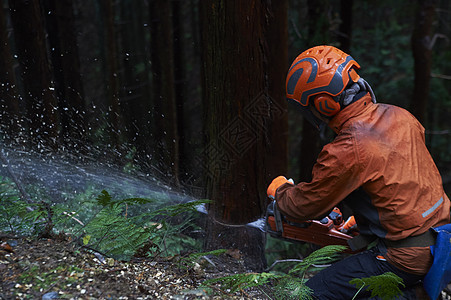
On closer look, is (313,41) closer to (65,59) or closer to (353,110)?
(65,59)

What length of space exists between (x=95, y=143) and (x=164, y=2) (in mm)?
3949

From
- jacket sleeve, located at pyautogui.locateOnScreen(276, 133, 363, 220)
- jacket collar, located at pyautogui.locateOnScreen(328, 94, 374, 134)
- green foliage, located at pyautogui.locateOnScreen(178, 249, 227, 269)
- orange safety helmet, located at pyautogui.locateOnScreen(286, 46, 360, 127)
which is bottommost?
green foliage, located at pyautogui.locateOnScreen(178, 249, 227, 269)

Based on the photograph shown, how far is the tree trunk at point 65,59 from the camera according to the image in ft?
21.7

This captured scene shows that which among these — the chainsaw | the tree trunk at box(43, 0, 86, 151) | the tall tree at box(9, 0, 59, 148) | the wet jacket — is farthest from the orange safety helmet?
the tree trunk at box(43, 0, 86, 151)

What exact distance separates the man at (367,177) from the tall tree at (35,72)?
4064mm

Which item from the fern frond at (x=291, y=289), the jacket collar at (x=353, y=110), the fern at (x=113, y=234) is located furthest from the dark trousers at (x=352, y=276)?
the fern at (x=113, y=234)

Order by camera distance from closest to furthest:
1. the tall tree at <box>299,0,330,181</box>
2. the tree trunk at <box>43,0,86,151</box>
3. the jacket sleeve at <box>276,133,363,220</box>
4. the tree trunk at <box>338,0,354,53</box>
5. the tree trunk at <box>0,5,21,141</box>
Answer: the jacket sleeve at <box>276,133,363,220</box>
the tree trunk at <box>0,5,21,141</box>
the tree trunk at <box>43,0,86,151</box>
the tall tree at <box>299,0,330,181</box>
the tree trunk at <box>338,0,354,53</box>

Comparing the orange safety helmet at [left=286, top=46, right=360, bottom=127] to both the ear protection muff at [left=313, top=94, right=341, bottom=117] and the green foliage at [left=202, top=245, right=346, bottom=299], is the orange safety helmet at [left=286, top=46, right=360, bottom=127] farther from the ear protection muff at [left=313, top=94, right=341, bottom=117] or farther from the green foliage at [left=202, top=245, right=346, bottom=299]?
the green foliage at [left=202, top=245, right=346, bottom=299]

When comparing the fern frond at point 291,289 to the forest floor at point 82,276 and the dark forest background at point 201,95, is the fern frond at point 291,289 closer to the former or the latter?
the forest floor at point 82,276

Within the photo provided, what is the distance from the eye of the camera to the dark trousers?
2.92 metres

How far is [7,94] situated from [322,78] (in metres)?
4.86

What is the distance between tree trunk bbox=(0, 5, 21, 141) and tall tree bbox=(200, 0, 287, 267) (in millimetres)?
3220

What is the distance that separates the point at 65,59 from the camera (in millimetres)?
7027

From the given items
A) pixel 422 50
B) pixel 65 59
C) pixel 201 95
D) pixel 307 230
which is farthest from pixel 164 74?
pixel 307 230
